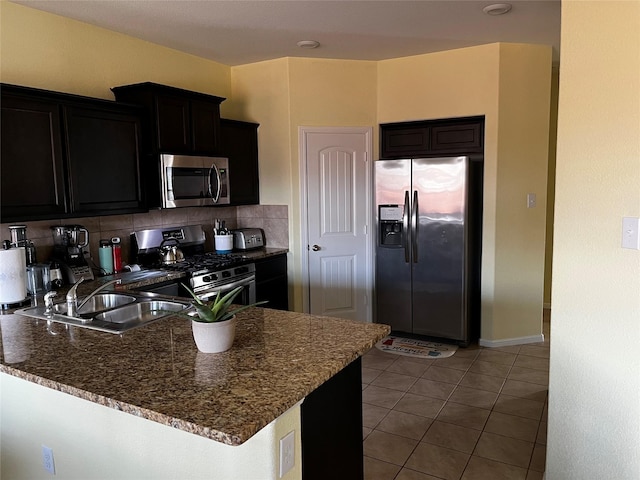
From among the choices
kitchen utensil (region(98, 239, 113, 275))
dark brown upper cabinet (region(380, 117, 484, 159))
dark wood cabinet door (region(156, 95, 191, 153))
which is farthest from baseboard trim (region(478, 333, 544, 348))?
kitchen utensil (region(98, 239, 113, 275))

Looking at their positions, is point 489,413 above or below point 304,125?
Answer: below

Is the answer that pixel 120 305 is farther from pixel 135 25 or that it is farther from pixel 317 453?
pixel 135 25

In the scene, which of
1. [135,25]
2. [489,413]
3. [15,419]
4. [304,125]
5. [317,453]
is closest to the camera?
[317,453]

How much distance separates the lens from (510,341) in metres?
4.36

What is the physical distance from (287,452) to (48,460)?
1.14 meters

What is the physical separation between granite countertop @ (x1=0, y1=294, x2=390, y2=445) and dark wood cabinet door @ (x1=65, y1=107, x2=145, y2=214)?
3.75 feet

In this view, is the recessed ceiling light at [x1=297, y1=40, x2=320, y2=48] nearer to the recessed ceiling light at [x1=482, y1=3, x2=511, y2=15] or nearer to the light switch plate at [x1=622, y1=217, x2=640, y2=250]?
the recessed ceiling light at [x1=482, y1=3, x2=511, y2=15]

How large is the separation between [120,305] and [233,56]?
2675mm

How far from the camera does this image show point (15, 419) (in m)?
2.00

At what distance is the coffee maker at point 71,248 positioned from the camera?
10.3ft

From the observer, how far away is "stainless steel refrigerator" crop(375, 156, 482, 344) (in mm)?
4133

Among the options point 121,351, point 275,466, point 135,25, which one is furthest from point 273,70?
point 275,466

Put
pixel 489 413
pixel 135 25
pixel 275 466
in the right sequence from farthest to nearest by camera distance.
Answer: pixel 135 25, pixel 489 413, pixel 275 466

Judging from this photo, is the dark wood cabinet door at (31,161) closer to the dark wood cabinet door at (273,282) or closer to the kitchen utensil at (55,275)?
the kitchen utensil at (55,275)
